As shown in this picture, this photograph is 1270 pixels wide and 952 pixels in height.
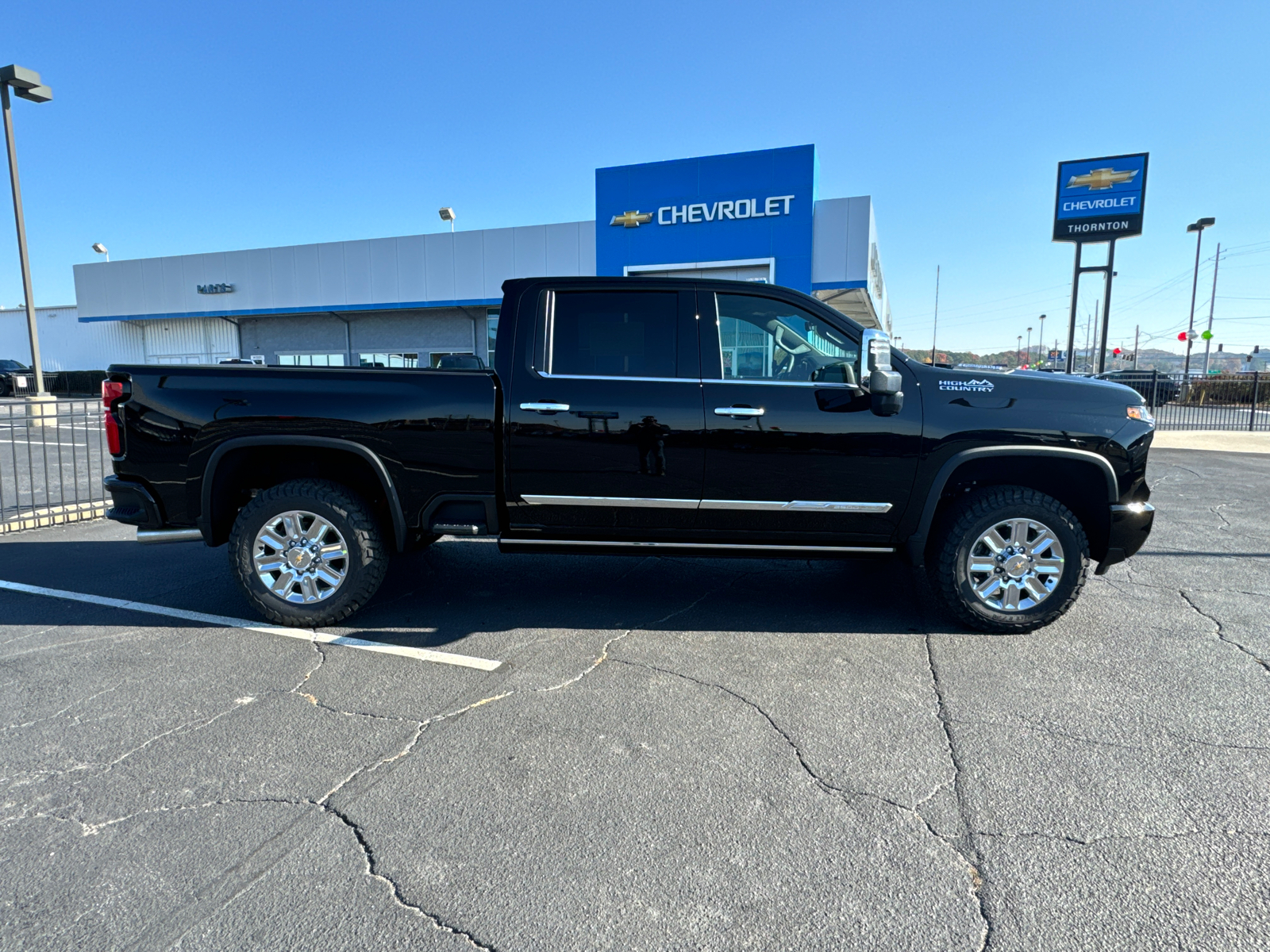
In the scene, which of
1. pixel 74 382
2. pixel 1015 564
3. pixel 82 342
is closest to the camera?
pixel 1015 564

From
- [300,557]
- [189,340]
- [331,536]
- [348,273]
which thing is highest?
[348,273]

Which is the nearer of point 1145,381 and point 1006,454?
point 1006,454

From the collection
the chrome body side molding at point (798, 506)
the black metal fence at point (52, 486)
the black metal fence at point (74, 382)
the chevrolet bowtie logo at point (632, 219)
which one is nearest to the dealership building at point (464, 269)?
the chevrolet bowtie logo at point (632, 219)

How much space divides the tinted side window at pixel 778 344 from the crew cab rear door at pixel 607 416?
22 cm

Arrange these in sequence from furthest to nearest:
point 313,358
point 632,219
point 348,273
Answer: point 313,358 < point 348,273 < point 632,219

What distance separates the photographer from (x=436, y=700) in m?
3.59

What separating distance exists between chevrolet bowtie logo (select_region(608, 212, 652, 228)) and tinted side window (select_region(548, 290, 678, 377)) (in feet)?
57.6

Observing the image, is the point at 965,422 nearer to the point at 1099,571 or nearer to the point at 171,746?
the point at 1099,571

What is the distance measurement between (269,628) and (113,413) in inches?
62.7

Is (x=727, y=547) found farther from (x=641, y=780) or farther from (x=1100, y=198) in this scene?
(x=1100, y=198)

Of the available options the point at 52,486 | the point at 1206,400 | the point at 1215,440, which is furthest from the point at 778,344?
the point at 1206,400

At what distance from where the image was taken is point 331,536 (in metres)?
4.62

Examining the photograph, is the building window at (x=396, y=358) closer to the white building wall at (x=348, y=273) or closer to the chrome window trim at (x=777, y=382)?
the white building wall at (x=348, y=273)

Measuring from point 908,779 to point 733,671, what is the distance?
46.5 inches
